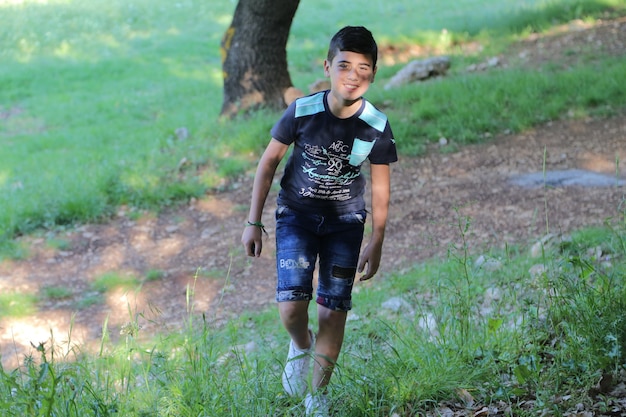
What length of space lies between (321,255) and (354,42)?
36.9 inches

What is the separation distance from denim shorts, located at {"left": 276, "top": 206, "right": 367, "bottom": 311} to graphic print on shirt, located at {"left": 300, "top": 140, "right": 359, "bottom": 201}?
10cm

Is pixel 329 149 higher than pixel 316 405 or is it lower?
higher

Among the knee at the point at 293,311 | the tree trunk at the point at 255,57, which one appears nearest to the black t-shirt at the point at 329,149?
the knee at the point at 293,311

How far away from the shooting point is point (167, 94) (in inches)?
492

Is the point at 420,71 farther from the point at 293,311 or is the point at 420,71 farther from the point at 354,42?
the point at 293,311

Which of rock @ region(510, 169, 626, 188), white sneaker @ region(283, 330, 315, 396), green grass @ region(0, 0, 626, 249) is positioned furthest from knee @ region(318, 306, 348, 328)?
green grass @ region(0, 0, 626, 249)

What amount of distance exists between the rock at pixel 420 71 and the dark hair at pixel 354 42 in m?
7.51

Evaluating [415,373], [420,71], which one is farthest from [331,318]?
[420,71]

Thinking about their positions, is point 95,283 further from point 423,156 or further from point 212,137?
point 423,156

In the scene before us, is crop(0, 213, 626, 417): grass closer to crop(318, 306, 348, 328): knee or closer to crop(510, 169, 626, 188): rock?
crop(318, 306, 348, 328): knee

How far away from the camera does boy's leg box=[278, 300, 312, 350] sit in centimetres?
322

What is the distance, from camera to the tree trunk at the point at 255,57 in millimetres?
9320

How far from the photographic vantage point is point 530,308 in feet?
11.4

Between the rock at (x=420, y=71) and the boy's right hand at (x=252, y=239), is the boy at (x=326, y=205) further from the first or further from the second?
the rock at (x=420, y=71)
